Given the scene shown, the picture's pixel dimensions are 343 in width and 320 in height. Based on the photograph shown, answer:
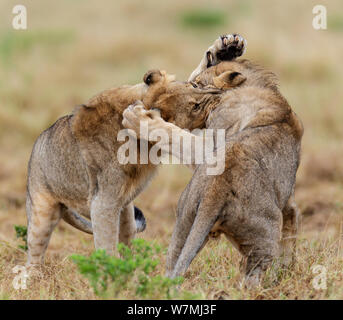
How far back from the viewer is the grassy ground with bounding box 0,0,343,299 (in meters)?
4.70

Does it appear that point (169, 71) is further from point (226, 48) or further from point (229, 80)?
point (229, 80)

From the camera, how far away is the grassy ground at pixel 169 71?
4699 mm

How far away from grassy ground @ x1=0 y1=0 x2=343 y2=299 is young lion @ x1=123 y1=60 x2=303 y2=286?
281 millimetres

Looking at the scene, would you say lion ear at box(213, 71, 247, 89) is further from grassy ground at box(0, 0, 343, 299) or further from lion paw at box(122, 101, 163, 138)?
grassy ground at box(0, 0, 343, 299)

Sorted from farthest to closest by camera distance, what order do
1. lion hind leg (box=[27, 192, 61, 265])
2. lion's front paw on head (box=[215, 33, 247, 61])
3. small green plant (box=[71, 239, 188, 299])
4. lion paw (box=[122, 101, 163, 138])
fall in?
lion hind leg (box=[27, 192, 61, 265]), lion's front paw on head (box=[215, 33, 247, 61]), lion paw (box=[122, 101, 163, 138]), small green plant (box=[71, 239, 188, 299])

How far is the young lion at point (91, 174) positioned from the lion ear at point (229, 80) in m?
0.11

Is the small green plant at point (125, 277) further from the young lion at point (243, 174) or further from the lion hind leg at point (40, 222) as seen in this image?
the lion hind leg at point (40, 222)

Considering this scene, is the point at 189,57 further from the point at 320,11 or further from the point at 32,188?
the point at 32,188

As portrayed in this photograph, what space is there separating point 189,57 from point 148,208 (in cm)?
704

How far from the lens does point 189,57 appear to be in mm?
14430

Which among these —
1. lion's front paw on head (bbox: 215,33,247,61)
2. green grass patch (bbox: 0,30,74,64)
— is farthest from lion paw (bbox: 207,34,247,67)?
green grass patch (bbox: 0,30,74,64)

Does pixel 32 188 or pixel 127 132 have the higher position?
pixel 127 132

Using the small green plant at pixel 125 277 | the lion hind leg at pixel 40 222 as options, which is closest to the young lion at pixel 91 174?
the lion hind leg at pixel 40 222

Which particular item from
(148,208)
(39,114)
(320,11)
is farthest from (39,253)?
(320,11)
